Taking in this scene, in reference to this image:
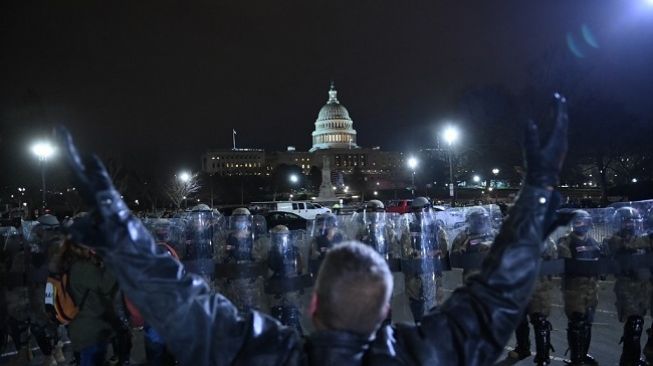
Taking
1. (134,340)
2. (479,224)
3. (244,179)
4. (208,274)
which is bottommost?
(134,340)

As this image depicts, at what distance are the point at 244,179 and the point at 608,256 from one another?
83.9 m

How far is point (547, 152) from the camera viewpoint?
195cm

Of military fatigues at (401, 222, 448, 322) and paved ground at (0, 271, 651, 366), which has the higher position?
military fatigues at (401, 222, 448, 322)

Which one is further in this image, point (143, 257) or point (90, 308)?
point (90, 308)

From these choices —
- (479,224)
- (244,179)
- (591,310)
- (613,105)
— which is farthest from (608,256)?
(244,179)

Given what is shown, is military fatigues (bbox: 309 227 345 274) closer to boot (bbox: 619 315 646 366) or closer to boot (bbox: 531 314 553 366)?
boot (bbox: 531 314 553 366)

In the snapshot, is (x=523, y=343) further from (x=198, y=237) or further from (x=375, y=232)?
(x=198, y=237)

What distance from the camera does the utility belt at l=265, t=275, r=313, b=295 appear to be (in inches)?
270

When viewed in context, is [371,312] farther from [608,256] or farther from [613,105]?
[613,105]

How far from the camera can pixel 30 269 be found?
8055 millimetres

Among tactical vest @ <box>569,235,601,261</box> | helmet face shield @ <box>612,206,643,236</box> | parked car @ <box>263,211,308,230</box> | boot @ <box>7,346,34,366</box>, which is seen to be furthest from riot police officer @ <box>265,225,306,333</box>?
parked car @ <box>263,211,308,230</box>

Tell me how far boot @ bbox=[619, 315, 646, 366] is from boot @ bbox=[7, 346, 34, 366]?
7.60 m

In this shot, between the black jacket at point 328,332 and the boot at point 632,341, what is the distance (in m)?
5.00

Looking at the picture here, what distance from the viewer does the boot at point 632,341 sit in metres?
6.05
